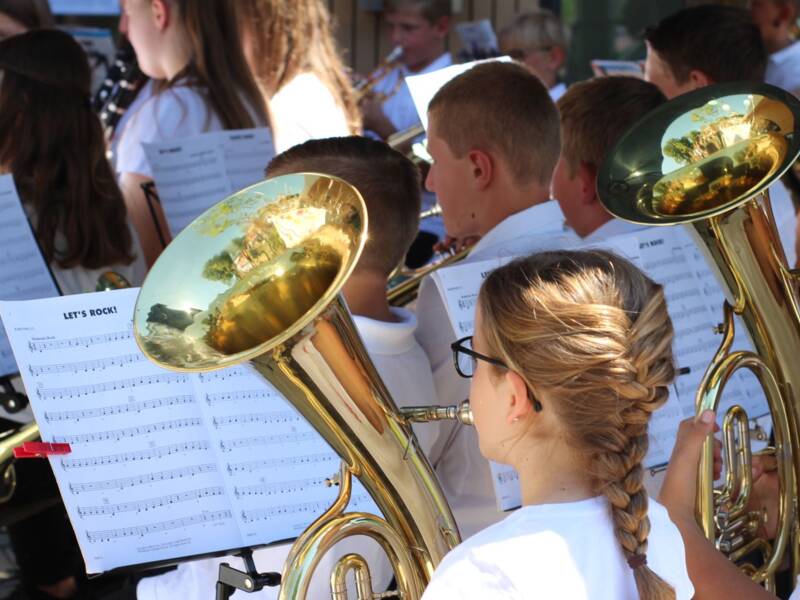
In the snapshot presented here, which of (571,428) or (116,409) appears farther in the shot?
(116,409)

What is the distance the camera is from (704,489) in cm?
173

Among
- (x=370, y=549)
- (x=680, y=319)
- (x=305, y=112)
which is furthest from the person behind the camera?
(x=305, y=112)

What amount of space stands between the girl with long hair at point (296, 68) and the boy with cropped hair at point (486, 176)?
1038 mm

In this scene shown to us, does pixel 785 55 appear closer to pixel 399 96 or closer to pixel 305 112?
pixel 399 96

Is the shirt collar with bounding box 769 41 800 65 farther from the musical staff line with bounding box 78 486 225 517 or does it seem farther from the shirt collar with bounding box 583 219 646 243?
the musical staff line with bounding box 78 486 225 517

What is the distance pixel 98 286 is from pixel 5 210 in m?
0.25

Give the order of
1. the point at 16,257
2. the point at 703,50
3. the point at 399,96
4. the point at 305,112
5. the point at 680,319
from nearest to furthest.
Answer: the point at 680,319 < the point at 16,257 < the point at 703,50 < the point at 305,112 < the point at 399,96

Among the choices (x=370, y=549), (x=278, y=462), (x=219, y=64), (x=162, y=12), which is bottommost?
(x=370, y=549)

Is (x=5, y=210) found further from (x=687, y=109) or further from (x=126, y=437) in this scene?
(x=687, y=109)

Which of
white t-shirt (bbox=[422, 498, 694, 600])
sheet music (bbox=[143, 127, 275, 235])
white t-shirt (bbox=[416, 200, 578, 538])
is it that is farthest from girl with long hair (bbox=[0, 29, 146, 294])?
white t-shirt (bbox=[422, 498, 694, 600])

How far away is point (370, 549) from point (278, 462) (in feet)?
0.83

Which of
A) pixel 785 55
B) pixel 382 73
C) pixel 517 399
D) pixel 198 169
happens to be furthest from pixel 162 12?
pixel 785 55

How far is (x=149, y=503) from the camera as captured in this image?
1.63 meters

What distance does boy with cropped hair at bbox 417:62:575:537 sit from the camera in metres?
2.15
